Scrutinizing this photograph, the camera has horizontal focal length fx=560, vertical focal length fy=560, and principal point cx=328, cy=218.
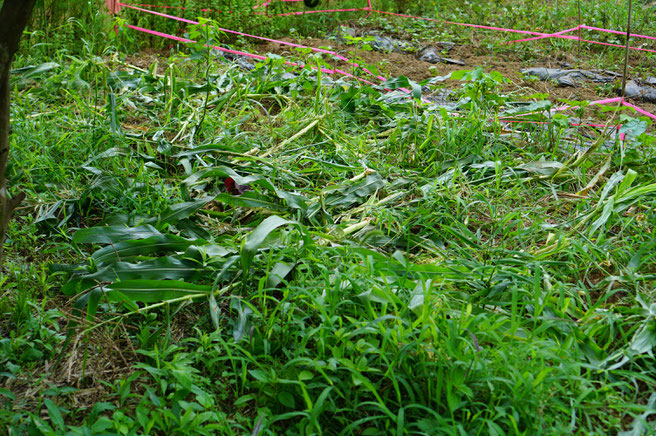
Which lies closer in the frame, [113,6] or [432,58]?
[113,6]

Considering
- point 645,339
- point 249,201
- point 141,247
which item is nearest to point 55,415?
point 141,247

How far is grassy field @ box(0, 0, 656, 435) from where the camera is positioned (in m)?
1.43

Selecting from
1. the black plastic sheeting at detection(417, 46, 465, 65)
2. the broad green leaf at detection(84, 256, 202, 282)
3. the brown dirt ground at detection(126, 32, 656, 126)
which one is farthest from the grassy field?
the black plastic sheeting at detection(417, 46, 465, 65)

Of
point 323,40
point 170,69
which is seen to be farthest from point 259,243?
point 323,40

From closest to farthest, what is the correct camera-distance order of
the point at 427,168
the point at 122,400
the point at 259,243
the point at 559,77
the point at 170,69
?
the point at 122,400, the point at 259,243, the point at 427,168, the point at 170,69, the point at 559,77

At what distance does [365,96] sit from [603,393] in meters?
2.45

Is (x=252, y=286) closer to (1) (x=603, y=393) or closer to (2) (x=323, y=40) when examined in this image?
(1) (x=603, y=393)

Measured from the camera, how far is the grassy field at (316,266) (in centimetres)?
143

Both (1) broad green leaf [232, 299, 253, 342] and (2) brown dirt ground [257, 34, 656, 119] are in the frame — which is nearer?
(1) broad green leaf [232, 299, 253, 342]

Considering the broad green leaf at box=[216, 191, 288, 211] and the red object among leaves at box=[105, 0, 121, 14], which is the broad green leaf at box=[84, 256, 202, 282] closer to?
the broad green leaf at box=[216, 191, 288, 211]

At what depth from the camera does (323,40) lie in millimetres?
5477

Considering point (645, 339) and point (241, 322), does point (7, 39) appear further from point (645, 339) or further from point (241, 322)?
point (645, 339)

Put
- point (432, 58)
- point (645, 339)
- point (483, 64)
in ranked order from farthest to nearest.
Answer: point (432, 58) < point (483, 64) < point (645, 339)

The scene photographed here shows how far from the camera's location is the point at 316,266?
1.98 metres
